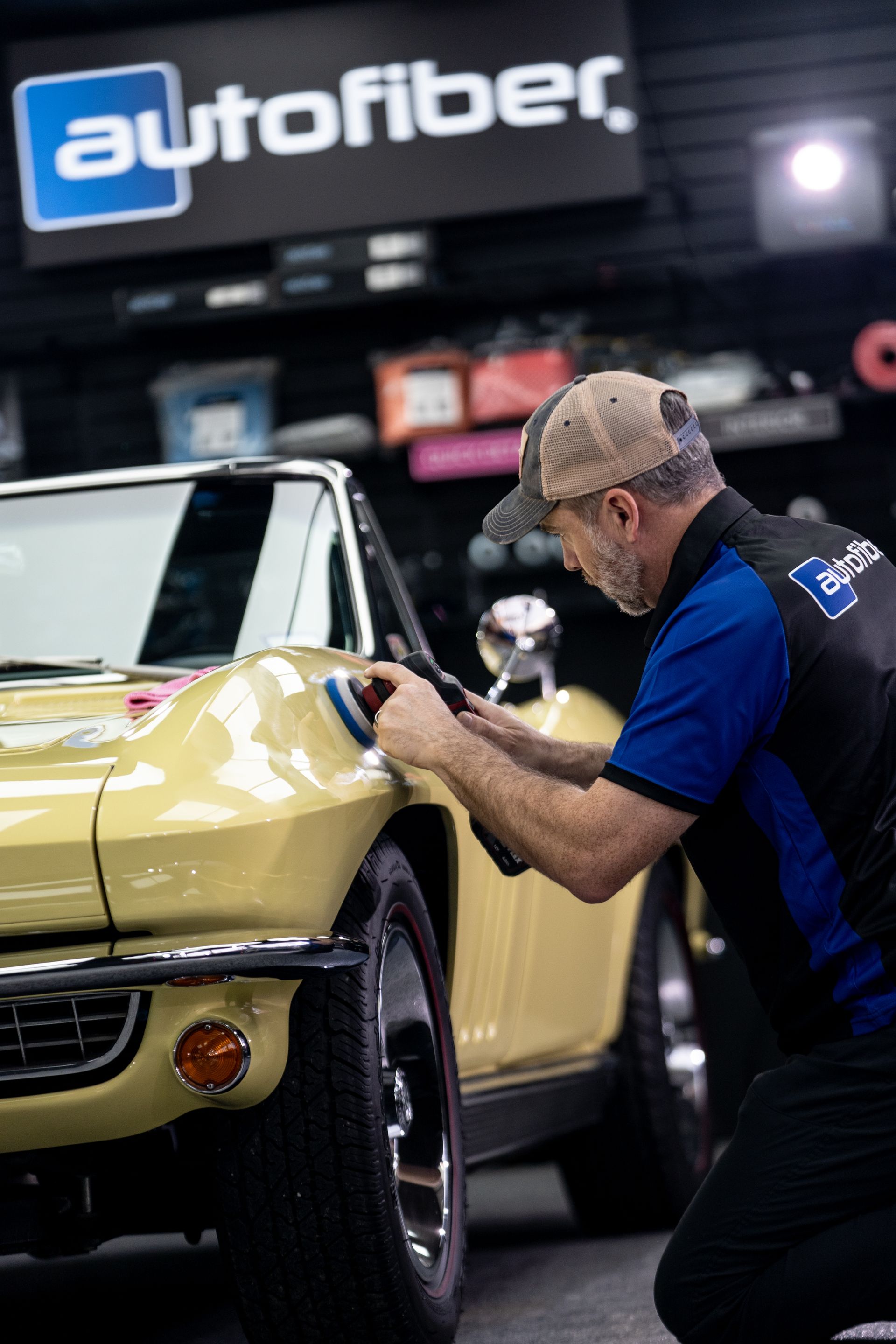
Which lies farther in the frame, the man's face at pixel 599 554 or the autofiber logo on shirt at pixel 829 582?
the man's face at pixel 599 554

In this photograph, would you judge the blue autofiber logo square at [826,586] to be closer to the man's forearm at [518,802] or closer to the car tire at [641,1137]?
the man's forearm at [518,802]

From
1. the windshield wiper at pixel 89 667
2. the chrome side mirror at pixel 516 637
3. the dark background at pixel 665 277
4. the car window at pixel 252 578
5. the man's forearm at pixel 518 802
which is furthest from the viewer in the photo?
the dark background at pixel 665 277

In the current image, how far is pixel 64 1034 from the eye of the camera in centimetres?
196

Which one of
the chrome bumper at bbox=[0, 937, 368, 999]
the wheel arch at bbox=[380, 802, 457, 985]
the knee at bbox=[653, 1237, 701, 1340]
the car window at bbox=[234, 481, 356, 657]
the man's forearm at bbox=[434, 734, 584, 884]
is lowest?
the knee at bbox=[653, 1237, 701, 1340]

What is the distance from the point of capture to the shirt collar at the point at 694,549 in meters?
2.16

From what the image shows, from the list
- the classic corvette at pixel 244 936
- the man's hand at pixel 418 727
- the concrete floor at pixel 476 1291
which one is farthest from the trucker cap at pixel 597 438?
the concrete floor at pixel 476 1291

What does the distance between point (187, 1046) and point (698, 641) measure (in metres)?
0.80

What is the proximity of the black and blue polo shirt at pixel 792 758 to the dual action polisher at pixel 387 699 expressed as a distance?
345 mm

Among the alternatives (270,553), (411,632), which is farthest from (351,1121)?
(411,632)

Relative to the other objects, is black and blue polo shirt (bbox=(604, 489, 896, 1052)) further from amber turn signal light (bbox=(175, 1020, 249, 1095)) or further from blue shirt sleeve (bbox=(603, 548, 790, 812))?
amber turn signal light (bbox=(175, 1020, 249, 1095))

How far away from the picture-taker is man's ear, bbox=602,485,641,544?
7.23 ft

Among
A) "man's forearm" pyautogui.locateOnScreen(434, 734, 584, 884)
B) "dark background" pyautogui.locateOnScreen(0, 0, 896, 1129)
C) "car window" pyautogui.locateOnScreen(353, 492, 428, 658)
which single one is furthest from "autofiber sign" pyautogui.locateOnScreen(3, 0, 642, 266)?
"man's forearm" pyautogui.locateOnScreen(434, 734, 584, 884)

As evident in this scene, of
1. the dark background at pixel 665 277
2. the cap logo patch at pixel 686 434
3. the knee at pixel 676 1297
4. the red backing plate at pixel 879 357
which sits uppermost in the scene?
the dark background at pixel 665 277

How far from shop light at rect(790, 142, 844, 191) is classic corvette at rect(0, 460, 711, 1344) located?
5663 mm
